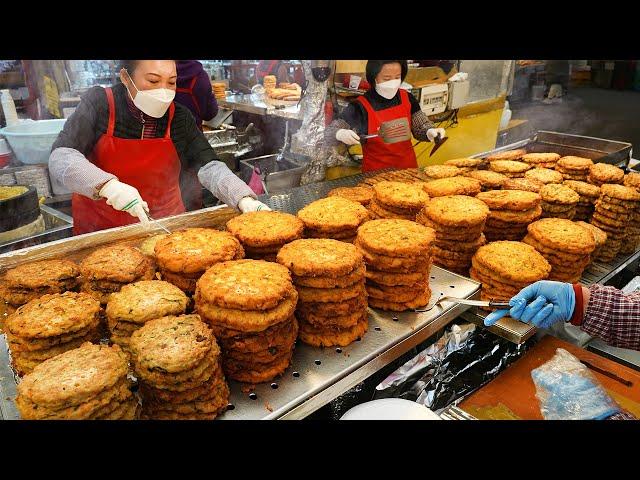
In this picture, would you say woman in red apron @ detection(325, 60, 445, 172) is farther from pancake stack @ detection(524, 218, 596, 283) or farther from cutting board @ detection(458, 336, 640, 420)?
cutting board @ detection(458, 336, 640, 420)

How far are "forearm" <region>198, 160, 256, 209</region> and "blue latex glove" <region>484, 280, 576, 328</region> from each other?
165 cm

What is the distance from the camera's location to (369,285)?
2223mm

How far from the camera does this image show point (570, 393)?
2.30 meters

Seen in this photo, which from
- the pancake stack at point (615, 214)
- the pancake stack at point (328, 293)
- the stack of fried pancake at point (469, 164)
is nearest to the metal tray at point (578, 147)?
the stack of fried pancake at point (469, 164)

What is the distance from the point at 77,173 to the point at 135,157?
0.42 m

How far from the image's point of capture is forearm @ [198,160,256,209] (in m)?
2.79

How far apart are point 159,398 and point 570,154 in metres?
4.97

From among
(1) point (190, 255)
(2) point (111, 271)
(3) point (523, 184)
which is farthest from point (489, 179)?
(2) point (111, 271)

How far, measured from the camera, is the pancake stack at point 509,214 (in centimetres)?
299

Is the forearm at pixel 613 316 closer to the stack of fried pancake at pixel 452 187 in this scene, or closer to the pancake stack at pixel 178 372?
the stack of fried pancake at pixel 452 187

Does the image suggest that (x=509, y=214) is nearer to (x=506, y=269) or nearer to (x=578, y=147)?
(x=506, y=269)

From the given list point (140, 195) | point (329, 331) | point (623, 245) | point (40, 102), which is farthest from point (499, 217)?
point (40, 102)

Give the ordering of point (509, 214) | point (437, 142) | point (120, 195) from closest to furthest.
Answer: point (120, 195), point (509, 214), point (437, 142)
